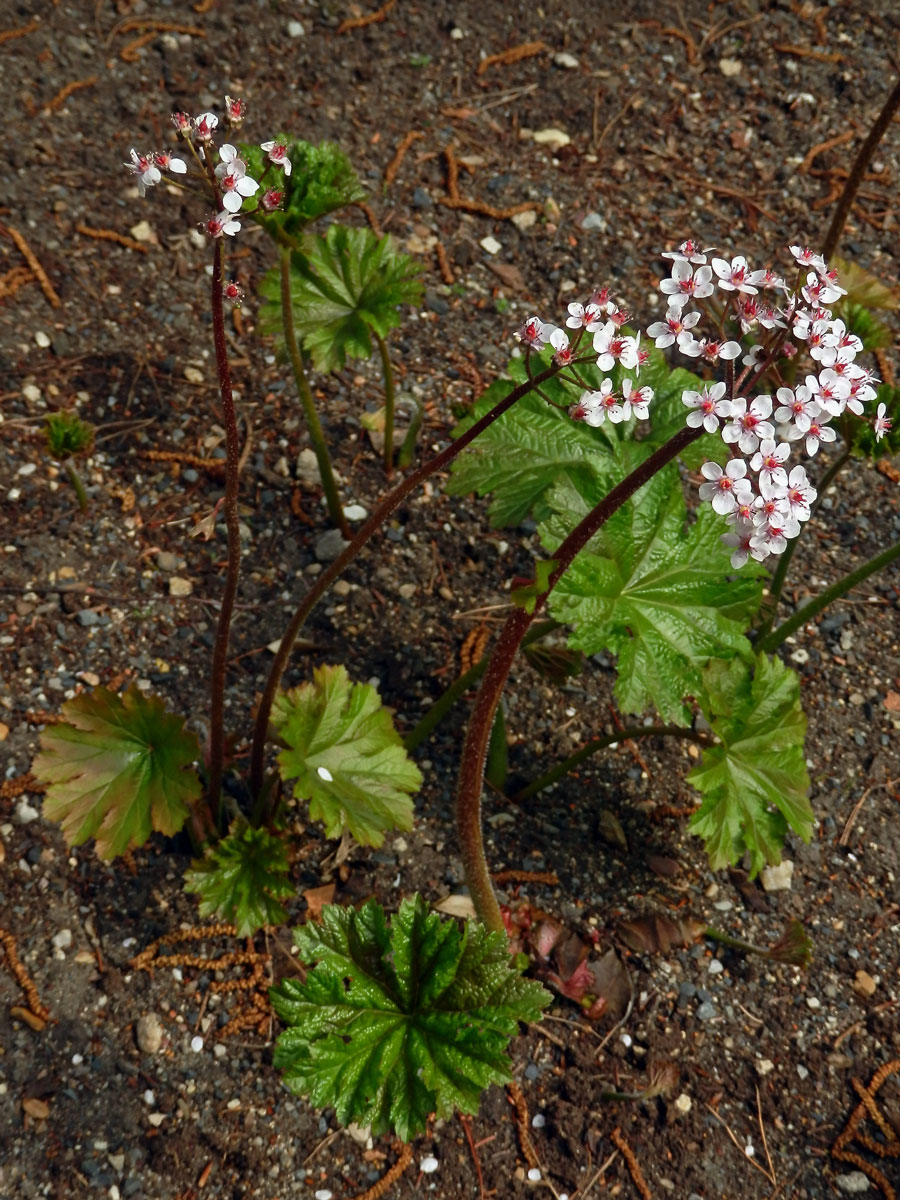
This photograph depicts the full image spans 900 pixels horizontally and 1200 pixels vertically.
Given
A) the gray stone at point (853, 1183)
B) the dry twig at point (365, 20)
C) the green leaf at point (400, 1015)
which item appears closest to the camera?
the green leaf at point (400, 1015)

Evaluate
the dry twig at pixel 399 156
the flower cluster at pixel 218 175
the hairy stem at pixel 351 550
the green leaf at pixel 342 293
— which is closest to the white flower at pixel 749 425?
the hairy stem at pixel 351 550

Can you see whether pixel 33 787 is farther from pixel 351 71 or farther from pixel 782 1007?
pixel 351 71

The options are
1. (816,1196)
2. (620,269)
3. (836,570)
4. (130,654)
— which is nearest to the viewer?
(816,1196)

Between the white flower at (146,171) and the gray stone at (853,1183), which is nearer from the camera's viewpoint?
the white flower at (146,171)

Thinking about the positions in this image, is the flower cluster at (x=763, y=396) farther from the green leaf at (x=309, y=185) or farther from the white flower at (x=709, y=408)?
the green leaf at (x=309, y=185)

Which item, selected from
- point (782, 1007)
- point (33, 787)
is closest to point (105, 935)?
point (33, 787)

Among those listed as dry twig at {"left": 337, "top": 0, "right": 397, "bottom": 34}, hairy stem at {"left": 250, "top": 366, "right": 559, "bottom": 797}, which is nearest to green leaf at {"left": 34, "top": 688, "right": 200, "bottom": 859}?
hairy stem at {"left": 250, "top": 366, "right": 559, "bottom": 797}
